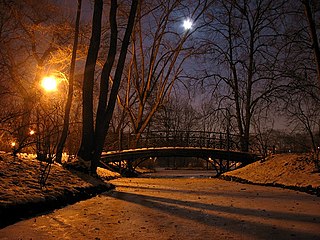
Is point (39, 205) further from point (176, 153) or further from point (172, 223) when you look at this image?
point (176, 153)

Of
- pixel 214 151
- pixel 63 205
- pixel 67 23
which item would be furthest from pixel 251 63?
pixel 63 205

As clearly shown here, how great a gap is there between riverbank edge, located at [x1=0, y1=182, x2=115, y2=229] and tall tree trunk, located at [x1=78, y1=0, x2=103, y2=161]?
295cm

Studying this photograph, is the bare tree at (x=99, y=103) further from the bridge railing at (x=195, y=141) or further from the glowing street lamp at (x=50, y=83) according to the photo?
the bridge railing at (x=195, y=141)

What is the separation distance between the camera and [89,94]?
12023mm

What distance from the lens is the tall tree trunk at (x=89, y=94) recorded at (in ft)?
38.0

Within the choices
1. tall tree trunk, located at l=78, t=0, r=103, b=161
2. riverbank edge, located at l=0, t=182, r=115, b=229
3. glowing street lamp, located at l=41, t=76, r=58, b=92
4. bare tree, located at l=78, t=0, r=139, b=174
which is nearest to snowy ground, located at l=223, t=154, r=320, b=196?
riverbank edge, located at l=0, t=182, r=115, b=229

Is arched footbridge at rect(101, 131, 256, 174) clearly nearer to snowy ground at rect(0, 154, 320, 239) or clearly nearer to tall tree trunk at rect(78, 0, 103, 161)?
tall tree trunk at rect(78, 0, 103, 161)

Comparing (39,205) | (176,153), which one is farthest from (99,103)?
(176,153)

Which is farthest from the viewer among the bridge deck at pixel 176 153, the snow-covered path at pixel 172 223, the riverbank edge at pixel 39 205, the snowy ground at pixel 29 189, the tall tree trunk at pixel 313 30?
the bridge deck at pixel 176 153

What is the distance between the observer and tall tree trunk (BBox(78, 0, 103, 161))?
11594 mm

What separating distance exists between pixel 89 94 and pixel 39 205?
22.3ft

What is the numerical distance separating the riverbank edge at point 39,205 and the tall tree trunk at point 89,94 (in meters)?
2.95

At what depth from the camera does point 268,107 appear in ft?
68.0

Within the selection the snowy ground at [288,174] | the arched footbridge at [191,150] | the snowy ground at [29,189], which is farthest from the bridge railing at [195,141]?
the snowy ground at [29,189]
